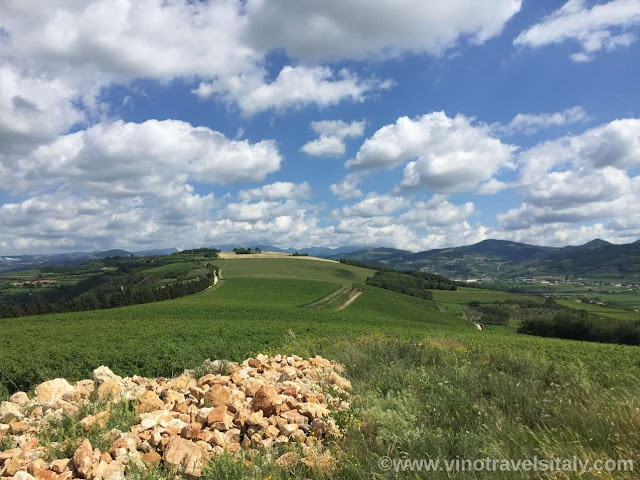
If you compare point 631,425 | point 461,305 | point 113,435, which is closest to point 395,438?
point 631,425

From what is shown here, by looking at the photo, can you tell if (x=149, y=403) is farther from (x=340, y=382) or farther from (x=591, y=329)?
(x=591, y=329)

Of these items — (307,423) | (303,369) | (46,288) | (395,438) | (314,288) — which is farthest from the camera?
(46,288)

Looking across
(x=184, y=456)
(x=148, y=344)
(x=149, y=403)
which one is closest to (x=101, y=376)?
(x=149, y=403)

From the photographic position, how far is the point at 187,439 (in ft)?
19.4

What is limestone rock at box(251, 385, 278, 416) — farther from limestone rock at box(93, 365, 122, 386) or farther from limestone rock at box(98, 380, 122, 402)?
limestone rock at box(93, 365, 122, 386)

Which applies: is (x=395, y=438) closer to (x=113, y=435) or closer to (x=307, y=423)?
(x=307, y=423)

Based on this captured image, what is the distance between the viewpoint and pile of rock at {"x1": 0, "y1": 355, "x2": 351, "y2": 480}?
527cm

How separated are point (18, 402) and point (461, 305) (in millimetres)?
102680

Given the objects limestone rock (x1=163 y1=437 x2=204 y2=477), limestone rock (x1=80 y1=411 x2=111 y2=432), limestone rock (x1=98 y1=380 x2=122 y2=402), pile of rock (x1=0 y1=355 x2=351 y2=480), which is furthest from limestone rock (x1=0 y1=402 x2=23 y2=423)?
limestone rock (x1=163 y1=437 x2=204 y2=477)

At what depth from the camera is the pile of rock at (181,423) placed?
17.3ft

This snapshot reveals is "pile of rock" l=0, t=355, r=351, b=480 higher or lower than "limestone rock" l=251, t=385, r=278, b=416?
lower

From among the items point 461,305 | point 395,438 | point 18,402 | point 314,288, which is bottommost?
point 461,305

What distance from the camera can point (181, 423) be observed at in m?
6.32

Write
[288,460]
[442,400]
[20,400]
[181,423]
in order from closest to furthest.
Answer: [288,460] < [181,423] < [442,400] < [20,400]
